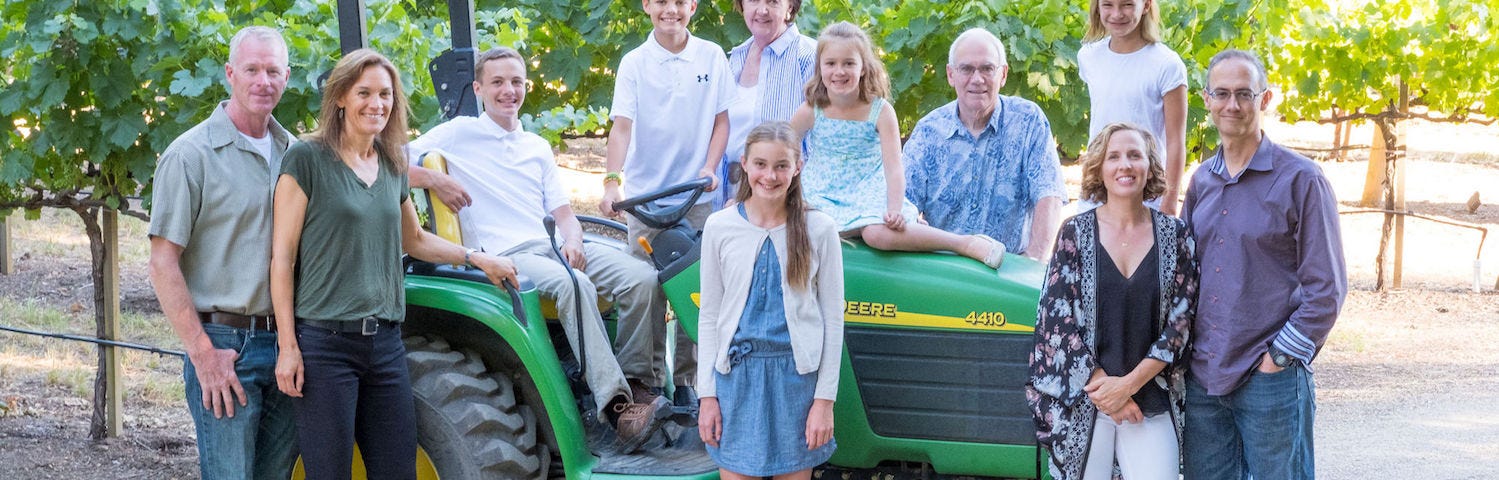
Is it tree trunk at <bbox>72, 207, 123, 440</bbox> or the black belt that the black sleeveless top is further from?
tree trunk at <bbox>72, 207, 123, 440</bbox>

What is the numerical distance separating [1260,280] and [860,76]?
4.39 feet

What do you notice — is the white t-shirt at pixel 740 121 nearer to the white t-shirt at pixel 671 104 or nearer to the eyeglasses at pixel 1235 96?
the white t-shirt at pixel 671 104

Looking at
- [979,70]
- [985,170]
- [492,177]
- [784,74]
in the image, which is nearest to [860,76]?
[979,70]

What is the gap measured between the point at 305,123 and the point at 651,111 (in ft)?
4.05

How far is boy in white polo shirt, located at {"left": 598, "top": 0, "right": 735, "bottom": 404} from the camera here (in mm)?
4906

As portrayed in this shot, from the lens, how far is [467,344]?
4316 millimetres

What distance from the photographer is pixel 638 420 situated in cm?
417

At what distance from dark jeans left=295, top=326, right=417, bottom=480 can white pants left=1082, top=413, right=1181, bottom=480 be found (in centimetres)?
164

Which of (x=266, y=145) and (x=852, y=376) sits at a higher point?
(x=266, y=145)

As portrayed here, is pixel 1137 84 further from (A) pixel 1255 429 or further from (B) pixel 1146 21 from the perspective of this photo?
(A) pixel 1255 429

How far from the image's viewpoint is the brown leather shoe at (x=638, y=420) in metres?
4.16

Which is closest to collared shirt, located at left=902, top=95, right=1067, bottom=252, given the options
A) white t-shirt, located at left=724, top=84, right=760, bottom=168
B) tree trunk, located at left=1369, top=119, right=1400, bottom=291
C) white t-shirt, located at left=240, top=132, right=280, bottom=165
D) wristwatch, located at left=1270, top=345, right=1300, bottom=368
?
white t-shirt, located at left=724, top=84, right=760, bottom=168

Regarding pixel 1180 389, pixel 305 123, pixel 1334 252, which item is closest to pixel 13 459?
pixel 305 123

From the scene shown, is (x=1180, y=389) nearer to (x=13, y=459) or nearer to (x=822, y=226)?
(x=822, y=226)
